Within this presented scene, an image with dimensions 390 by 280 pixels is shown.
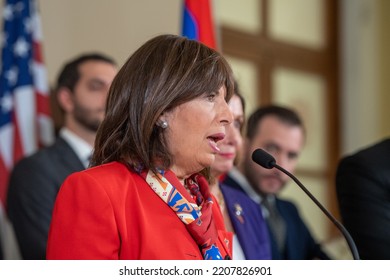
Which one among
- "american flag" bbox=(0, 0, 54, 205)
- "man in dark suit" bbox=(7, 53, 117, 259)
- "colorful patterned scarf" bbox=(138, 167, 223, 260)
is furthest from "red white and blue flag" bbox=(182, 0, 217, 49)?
"colorful patterned scarf" bbox=(138, 167, 223, 260)

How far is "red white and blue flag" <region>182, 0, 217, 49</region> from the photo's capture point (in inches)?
167

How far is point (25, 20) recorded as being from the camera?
4320 millimetres

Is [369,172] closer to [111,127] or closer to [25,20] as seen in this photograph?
[111,127]

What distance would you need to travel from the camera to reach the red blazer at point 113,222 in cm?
177

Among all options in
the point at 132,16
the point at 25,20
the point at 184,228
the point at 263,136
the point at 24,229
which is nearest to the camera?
the point at 184,228

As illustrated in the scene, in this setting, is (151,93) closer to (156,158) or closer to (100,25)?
(156,158)

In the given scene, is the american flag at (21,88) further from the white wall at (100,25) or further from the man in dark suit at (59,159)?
the white wall at (100,25)

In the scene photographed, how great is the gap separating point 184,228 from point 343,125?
5.60 meters

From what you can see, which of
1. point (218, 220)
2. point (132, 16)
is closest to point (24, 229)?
point (218, 220)

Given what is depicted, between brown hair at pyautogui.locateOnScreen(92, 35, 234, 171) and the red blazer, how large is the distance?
0.07 meters

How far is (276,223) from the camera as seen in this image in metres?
3.58

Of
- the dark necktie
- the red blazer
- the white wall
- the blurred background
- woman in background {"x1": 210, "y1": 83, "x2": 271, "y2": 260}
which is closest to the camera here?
the red blazer

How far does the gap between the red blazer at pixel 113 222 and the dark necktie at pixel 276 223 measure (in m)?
1.60

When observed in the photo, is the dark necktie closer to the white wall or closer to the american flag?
the american flag
